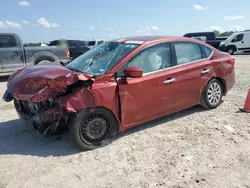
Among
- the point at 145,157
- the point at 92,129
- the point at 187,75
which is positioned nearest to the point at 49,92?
the point at 92,129

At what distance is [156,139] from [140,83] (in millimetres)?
975

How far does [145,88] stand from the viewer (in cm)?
458

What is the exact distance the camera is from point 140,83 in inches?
178

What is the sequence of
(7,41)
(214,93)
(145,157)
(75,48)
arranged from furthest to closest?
(75,48) < (7,41) < (214,93) < (145,157)

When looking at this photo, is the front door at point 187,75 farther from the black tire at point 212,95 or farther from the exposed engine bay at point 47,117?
the exposed engine bay at point 47,117

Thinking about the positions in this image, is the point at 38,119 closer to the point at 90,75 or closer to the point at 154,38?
the point at 90,75

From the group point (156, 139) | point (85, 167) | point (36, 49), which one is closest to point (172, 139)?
point (156, 139)

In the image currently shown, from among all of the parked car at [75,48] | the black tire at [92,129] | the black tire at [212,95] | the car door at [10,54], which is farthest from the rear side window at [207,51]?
the parked car at [75,48]

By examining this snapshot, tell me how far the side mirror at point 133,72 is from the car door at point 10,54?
27.6 feet

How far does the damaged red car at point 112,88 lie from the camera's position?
13.3 ft

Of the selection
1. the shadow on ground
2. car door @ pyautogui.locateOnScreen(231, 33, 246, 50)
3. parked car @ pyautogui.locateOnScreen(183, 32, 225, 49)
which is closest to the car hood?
the shadow on ground

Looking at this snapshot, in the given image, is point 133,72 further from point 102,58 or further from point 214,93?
point 214,93

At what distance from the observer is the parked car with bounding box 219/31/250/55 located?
22875mm

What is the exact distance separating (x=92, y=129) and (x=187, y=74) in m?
2.15
